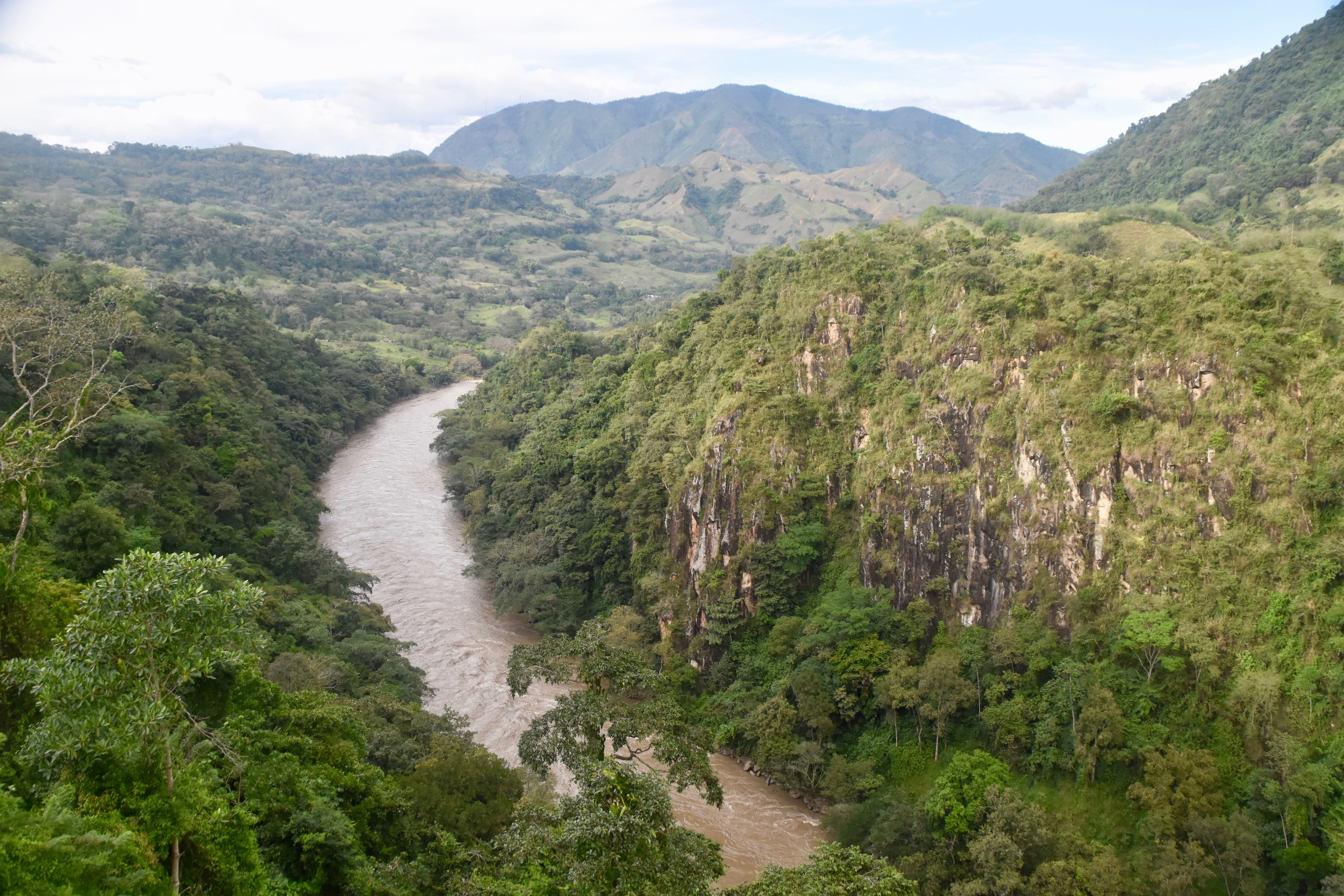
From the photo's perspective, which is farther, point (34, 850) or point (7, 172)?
point (7, 172)

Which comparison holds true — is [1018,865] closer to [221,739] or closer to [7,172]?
[221,739]

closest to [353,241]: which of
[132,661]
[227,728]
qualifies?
[227,728]

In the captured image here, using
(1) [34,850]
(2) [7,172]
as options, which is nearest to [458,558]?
(1) [34,850]

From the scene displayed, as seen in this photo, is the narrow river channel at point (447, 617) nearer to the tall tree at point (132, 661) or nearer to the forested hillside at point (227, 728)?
the forested hillside at point (227, 728)

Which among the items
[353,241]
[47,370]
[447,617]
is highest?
[353,241]

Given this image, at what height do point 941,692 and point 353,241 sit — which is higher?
point 353,241

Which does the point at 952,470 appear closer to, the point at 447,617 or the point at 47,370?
the point at 447,617

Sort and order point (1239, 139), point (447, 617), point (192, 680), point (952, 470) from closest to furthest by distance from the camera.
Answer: point (192, 680) → point (952, 470) → point (447, 617) → point (1239, 139)
